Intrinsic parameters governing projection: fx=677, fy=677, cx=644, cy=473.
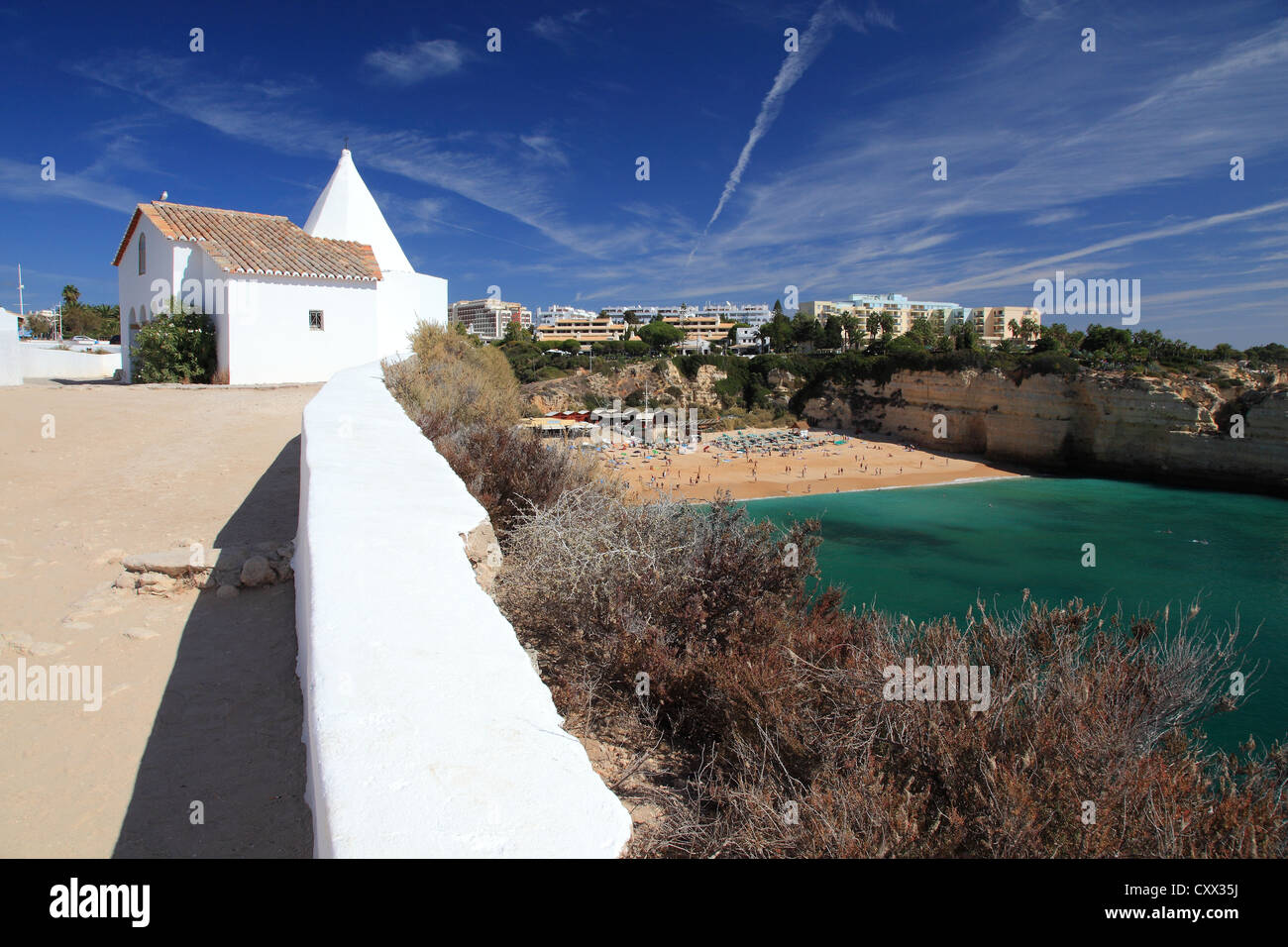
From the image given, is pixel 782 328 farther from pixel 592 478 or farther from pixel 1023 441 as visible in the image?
pixel 592 478

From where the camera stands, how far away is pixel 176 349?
14.6 meters

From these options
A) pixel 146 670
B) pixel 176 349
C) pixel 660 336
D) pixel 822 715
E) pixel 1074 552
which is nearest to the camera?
pixel 822 715

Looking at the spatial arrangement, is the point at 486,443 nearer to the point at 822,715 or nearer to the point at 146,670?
the point at 146,670

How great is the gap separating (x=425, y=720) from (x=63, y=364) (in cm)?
2680

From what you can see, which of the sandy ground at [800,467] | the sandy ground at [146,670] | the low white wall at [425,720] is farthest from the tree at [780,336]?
the low white wall at [425,720]

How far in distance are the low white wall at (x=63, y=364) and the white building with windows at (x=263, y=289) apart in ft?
15.7

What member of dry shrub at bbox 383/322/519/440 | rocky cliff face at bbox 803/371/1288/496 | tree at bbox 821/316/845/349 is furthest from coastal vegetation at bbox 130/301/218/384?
tree at bbox 821/316/845/349

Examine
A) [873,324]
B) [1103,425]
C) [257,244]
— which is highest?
[873,324]

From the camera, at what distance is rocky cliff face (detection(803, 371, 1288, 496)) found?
95.2 feet

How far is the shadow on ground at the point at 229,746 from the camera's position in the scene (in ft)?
6.71

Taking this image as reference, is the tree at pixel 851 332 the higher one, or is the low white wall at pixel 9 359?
the tree at pixel 851 332

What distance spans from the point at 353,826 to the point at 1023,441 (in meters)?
38.4

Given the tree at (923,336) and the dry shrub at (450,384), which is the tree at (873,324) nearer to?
the tree at (923,336)

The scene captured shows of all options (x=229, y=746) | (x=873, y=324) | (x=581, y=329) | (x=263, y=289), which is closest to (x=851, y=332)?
(x=873, y=324)
